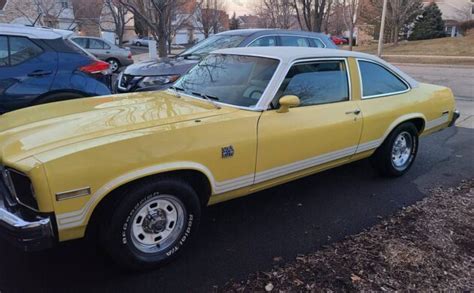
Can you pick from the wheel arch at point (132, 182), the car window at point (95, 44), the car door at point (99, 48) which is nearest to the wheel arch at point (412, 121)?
the wheel arch at point (132, 182)

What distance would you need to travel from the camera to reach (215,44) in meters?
7.55

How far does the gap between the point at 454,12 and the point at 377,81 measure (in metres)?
59.0

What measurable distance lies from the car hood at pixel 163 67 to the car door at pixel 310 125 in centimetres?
311

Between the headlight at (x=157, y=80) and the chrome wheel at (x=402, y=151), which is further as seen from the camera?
the headlight at (x=157, y=80)

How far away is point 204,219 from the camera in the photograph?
3805mm

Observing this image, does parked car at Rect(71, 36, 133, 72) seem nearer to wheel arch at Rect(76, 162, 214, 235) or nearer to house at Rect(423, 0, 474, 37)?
wheel arch at Rect(76, 162, 214, 235)

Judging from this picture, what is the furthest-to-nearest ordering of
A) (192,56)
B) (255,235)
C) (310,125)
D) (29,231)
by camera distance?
1. (192,56)
2. (310,125)
3. (255,235)
4. (29,231)

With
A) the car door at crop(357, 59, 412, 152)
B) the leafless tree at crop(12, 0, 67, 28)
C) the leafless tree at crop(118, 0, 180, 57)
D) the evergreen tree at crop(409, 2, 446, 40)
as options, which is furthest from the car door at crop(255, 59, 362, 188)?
the evergreen tree at crop(409, 2, 446, 40)

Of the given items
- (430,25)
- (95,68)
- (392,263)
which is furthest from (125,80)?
(430,25)

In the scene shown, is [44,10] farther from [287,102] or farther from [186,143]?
[186,143]

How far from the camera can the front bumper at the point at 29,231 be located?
241 cm

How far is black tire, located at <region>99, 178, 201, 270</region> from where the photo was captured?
2672 mm

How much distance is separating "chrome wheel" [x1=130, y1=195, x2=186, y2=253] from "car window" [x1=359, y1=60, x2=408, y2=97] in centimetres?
250

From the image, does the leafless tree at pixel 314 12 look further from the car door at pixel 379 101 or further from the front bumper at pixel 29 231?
the front bumper at pixel 29 231
